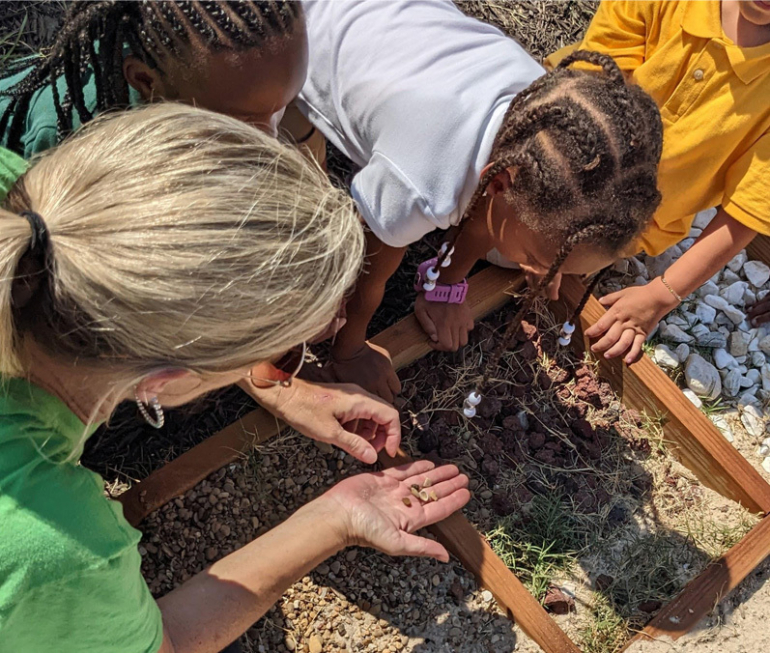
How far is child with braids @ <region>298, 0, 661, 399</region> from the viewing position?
1501 millimetres

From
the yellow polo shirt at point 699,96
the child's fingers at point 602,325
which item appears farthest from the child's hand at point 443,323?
the yellow polo shirt at point 699,96

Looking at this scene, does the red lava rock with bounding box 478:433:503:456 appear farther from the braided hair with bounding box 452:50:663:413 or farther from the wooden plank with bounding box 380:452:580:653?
the braided hair with bounding box 452:50:663:413

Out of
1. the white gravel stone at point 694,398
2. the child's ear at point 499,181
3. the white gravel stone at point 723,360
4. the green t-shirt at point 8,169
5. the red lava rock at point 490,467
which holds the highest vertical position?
the green t-shirt at point 8,169

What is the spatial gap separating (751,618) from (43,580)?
1.87m

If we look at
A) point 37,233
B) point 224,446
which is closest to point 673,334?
point 224,446

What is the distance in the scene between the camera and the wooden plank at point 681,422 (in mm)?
2129

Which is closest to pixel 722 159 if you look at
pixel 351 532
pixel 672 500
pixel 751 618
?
pixel 672 500

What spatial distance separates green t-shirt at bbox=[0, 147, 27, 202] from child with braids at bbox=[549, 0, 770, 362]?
1.66 meters

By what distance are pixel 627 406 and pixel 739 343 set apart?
21.5 inches

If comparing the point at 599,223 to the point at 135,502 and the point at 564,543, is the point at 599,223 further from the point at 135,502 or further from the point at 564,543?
the point at 135,502

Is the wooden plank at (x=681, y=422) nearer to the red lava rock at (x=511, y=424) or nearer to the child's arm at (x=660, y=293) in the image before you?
the child's arm at (x=660, y=293)

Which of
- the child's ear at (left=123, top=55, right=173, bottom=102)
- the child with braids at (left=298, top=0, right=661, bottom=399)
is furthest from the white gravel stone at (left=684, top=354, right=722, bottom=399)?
the child's ear at (left=123, top=55, right=173, bottom=102)

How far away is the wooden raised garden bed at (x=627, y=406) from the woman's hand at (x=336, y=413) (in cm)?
10

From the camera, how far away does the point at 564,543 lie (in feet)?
6.73
